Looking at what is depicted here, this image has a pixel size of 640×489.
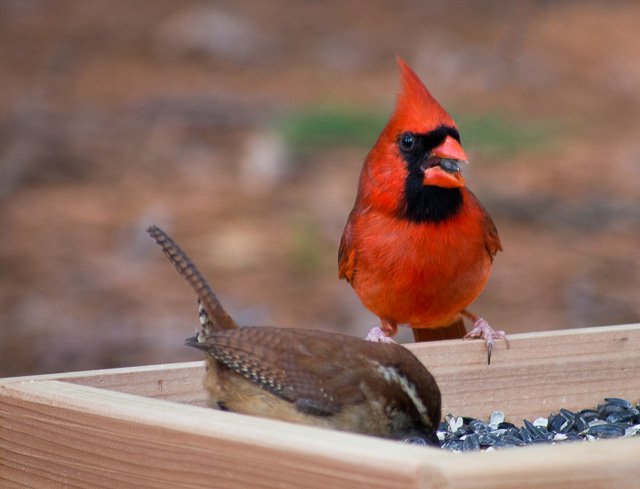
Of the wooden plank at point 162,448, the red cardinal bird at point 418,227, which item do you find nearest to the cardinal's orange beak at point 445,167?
the red cardinal bird at point 418,227

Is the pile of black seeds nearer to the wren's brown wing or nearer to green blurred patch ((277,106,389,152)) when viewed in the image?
the wren's brown wing

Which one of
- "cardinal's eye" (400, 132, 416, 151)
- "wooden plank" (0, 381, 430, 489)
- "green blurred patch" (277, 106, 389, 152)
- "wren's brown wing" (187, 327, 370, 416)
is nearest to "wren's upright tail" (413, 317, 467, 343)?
"cardinal's eye" (400, 132, 416, 151)

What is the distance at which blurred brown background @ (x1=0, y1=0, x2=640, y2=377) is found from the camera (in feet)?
21.1

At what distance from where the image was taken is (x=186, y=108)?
362 inches

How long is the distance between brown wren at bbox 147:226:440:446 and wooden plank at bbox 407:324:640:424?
0.49 metres

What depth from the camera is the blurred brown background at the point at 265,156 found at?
6.45 m

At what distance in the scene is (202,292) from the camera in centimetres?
299

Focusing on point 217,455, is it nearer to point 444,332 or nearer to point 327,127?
point 444,332

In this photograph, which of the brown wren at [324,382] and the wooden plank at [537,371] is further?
Result: the wooden plank at [537,371]

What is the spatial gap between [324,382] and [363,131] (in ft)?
19.2

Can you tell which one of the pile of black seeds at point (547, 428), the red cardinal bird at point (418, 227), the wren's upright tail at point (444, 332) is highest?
the red cardinal bird at point (418, 227)

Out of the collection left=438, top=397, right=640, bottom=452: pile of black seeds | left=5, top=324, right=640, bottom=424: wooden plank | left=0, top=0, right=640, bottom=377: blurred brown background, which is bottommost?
left=438, top=397, right=640, bottom=452: pile of black seeds

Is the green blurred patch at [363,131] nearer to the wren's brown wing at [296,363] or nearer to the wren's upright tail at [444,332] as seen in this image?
the wren's upright tail at [444,332]

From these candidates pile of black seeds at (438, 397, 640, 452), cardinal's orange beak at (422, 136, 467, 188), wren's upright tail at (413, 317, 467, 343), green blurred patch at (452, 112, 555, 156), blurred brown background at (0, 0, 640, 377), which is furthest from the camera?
green blurred patch at (452, 112, 555, 156)
